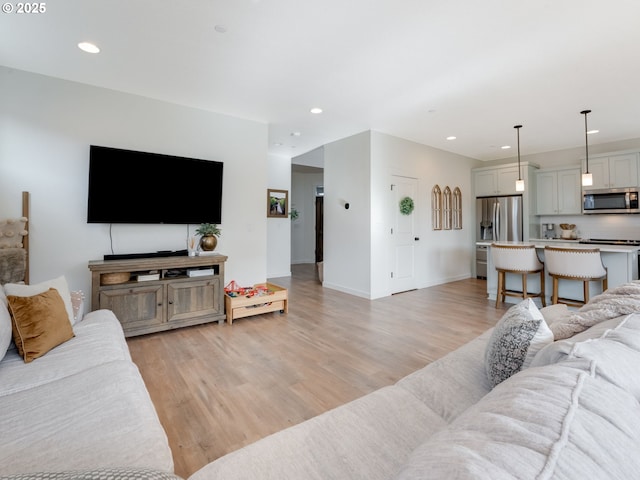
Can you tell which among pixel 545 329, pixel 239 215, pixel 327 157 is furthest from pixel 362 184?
pixel 545 329

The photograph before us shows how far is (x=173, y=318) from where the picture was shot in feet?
10.7

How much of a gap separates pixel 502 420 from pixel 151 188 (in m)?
3.79

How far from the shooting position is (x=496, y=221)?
618 cm

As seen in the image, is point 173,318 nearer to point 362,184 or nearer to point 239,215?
point 239,215

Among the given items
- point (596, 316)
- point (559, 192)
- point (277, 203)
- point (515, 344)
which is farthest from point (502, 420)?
point (559, 192)

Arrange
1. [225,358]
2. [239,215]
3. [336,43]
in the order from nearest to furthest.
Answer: [336,43] → [225,358] → [239,215]

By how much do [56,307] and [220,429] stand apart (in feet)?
4.14

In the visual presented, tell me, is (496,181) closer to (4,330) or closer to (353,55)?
(353,55)

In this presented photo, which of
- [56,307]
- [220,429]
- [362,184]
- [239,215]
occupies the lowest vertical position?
[220,429]

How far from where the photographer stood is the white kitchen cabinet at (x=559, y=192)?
5680 millimetres

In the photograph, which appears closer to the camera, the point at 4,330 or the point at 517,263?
the point at 4,330

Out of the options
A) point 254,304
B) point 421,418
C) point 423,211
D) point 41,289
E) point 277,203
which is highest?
point 277,203

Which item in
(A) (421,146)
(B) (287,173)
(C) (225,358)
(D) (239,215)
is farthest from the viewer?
(B) (287,173)

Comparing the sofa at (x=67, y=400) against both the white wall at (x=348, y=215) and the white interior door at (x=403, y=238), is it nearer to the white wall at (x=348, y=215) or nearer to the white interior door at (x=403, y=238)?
the white wall at (x=348, y=215)
